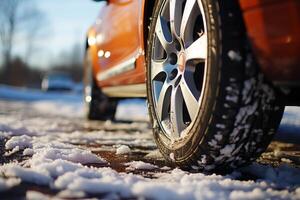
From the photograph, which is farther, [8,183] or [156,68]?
[156,68]

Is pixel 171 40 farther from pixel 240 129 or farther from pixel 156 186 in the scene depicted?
pixel 156 186

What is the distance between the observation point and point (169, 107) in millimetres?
2662

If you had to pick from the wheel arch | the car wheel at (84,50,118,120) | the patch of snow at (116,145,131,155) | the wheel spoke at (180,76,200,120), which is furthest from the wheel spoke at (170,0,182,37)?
the car wheel at (84,50,118,120)

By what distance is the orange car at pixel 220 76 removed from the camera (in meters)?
1.86

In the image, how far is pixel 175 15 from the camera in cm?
250

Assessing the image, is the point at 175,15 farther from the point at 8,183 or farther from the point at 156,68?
the point at 8,183

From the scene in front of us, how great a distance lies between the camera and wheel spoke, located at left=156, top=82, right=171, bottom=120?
2622mm

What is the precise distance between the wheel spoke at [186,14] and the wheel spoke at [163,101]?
0.34 m

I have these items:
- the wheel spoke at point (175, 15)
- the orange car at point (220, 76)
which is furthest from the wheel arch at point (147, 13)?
the wheel spoke at point (175, 15)

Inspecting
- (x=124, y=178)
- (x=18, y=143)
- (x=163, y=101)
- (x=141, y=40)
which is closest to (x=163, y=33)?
(x=163, y=101)

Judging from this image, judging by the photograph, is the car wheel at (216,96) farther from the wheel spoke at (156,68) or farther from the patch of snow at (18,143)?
the patch of snow at (18,143)

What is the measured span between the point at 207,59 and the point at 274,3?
41 cm

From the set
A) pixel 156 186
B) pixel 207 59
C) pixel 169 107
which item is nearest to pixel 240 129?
Result: pixel 207 59

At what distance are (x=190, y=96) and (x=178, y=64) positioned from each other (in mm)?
280
